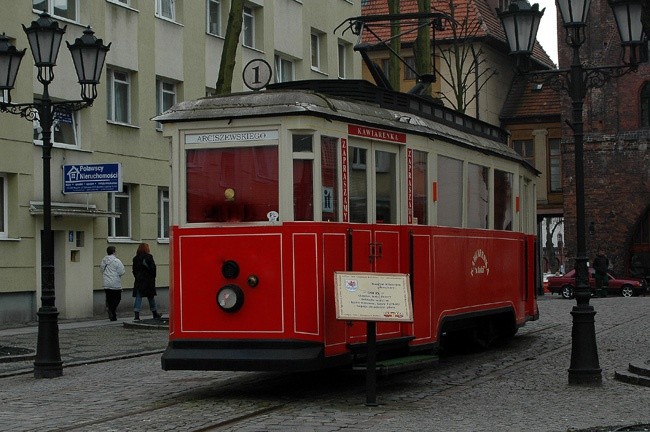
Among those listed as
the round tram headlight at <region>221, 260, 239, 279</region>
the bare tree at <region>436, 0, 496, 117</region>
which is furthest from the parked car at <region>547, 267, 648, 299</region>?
the round tram headlight at <region>221, 260, 239, 279</region>

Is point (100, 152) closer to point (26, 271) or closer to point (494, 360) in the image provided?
point (26, 271)

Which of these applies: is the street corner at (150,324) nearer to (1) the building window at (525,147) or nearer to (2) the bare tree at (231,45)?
(2) the bare tree at (231,45)

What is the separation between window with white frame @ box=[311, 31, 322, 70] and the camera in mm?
46969

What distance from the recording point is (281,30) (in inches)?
1714

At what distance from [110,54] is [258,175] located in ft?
70.2

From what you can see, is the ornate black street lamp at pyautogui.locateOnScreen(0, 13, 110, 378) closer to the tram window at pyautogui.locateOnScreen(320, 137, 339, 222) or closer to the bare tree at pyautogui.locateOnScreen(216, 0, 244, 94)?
the tram window at pyautogui.locateOnScreen(320, 137, 339, 222)

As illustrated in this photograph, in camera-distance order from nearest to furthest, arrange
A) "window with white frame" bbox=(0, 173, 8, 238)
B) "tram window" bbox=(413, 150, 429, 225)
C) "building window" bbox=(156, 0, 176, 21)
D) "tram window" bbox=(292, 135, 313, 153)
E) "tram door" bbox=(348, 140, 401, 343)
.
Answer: "tram window" bbox=(292, 135, 313, 153) → "tram door" bbox=(348, 140, 401, 343) → "tram window" bbox=(413, 150, 429, 225) → "window with white frame" bbox=(0, 173, 8, 238) → "building window" bbox=(156, 0, 176, 21)

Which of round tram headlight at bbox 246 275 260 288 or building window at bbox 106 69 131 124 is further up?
building window at bbox 106 69 131 124

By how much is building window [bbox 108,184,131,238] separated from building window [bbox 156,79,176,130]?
2188 mm

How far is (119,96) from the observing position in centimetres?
3478

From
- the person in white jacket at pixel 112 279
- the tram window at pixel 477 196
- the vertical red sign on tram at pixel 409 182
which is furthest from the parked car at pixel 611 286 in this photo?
the vertical red sign on tram at pixel 409 182

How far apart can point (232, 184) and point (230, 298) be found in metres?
1.10

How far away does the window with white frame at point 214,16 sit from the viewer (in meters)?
39.3

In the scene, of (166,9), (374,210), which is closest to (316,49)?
(166,9)
